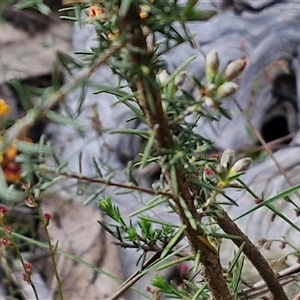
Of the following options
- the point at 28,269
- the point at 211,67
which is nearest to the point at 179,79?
the point at 211,67

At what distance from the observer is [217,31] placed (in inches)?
59.3

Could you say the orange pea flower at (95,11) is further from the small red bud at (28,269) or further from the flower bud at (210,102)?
the small red bud at (28,269)

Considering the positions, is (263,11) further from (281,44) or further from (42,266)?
(42,266)

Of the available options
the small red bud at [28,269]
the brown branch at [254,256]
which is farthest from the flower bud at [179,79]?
the small red bud at [28,269]

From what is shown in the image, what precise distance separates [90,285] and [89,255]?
0.23 ft

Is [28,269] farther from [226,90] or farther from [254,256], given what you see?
[226,90]

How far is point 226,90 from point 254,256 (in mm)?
226

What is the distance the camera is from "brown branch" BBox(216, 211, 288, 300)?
1.59 ft

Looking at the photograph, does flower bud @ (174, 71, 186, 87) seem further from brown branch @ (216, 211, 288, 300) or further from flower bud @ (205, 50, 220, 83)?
brown branch @ (216, 211, 288, 300)

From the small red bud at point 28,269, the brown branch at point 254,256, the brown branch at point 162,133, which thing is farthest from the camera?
the small red bud at point 28,269

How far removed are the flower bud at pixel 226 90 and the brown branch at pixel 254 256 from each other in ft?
0.52

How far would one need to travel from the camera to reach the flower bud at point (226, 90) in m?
0.34

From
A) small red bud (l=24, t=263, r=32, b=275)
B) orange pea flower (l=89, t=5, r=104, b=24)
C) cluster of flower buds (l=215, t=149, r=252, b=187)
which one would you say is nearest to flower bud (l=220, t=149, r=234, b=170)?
cluster of flower buds (l=215, t=149, r=252, b=187)

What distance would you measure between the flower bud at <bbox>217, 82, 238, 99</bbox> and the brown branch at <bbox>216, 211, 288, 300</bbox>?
16 cm
